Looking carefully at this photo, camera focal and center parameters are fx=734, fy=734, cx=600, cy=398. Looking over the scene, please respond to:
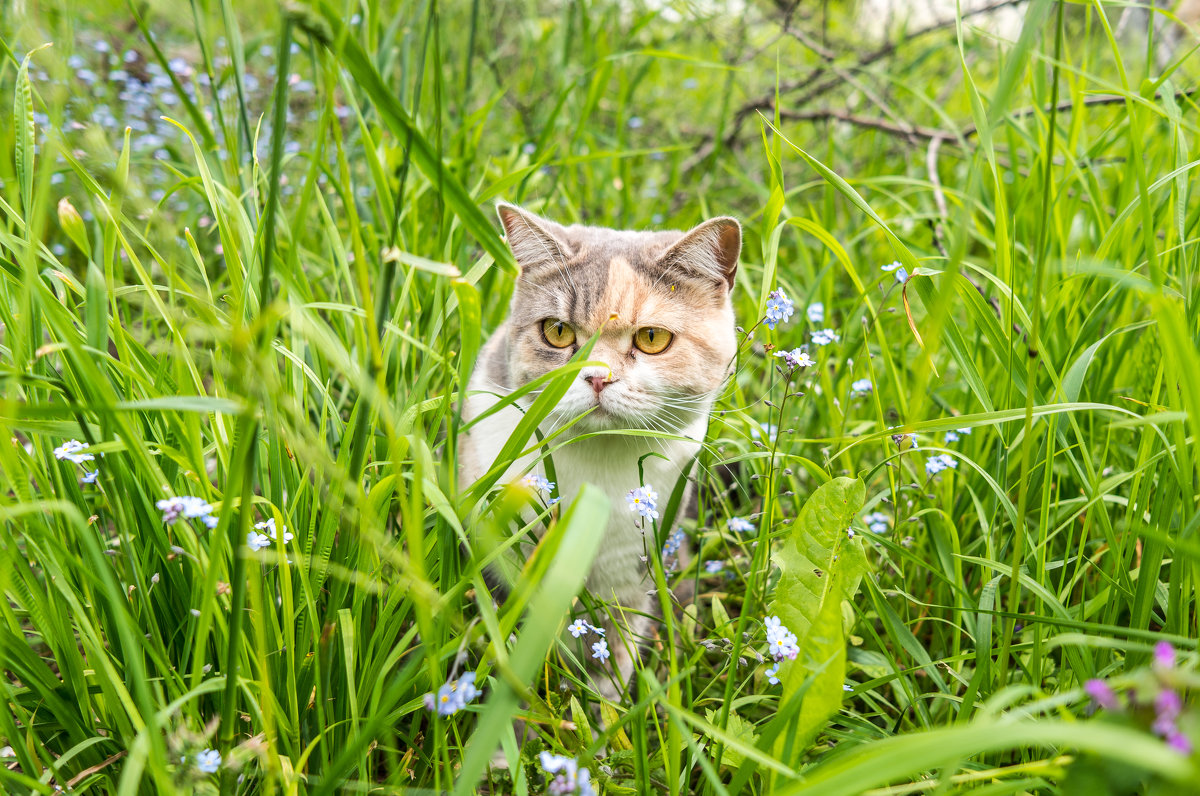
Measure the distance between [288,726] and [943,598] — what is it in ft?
4.75

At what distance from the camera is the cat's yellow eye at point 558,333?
6.79 ft

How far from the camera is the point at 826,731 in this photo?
1.36 m

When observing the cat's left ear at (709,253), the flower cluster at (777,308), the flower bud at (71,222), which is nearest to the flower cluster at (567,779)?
the flower cluster at (777,308)

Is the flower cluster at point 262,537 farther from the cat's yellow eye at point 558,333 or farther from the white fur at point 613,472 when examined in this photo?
the cat's yellow eye at point 558,333

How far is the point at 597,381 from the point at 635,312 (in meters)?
0.29

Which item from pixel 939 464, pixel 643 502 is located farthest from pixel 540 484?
pixel 939 464

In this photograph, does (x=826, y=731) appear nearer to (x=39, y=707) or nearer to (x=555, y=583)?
(x=555, y=583)

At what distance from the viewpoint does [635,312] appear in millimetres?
2029

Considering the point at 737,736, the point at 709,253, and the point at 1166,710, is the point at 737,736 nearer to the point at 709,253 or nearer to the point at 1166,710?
the point at 1166,710

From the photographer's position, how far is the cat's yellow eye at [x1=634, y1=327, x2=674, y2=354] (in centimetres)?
206

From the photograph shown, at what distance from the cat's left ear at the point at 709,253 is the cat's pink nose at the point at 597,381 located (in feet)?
1.56

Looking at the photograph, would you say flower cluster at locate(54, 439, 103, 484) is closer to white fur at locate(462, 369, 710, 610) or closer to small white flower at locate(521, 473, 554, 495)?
small white flower at locate(521, 473, 554, 495)

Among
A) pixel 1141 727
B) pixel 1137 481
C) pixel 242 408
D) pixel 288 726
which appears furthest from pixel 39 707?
pixel 1137 481

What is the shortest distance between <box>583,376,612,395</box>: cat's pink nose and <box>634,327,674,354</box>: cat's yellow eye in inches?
9.8
